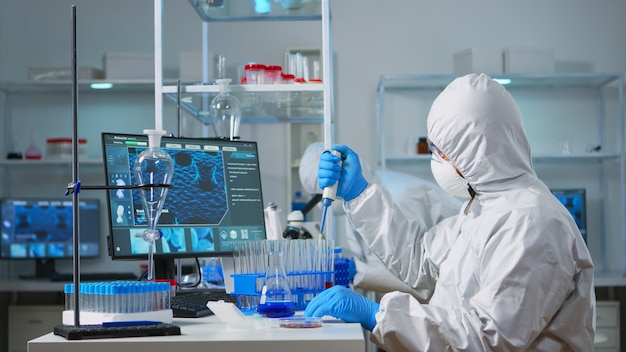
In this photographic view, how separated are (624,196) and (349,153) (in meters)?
3.17

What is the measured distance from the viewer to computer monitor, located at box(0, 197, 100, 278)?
5.07 m

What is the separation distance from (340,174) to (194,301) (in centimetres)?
60

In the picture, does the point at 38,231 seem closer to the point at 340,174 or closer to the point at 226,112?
the point at 226,112

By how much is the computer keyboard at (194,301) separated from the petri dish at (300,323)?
273 mm

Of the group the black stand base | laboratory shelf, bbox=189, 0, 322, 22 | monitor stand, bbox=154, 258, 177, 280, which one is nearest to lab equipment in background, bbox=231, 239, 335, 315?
monitor stand, bbox=154, 258, 177, 280

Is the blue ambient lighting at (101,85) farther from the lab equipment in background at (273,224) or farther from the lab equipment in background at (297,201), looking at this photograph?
the lab equipment in background at (273,224)

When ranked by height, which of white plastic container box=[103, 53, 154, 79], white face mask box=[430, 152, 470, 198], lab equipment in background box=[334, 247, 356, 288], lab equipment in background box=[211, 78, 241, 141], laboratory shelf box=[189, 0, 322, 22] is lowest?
lab equipment in background box=[334, 247, 356, 288]

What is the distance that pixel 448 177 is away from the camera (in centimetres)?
211

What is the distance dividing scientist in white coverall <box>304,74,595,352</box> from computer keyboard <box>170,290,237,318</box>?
260 millimetres

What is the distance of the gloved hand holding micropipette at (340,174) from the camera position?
2363 mm

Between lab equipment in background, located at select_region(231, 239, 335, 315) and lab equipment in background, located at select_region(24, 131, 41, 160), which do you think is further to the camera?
lab equipment in background, located at select_region(24, 131, 41, 160)

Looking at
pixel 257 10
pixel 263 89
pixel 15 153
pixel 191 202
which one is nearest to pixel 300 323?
pixel 191 202

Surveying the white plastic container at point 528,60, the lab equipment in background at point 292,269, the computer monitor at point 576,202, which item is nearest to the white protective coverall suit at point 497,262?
the lab equipment in background at point 292,269

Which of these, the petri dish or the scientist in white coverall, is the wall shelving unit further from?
the petri dish
